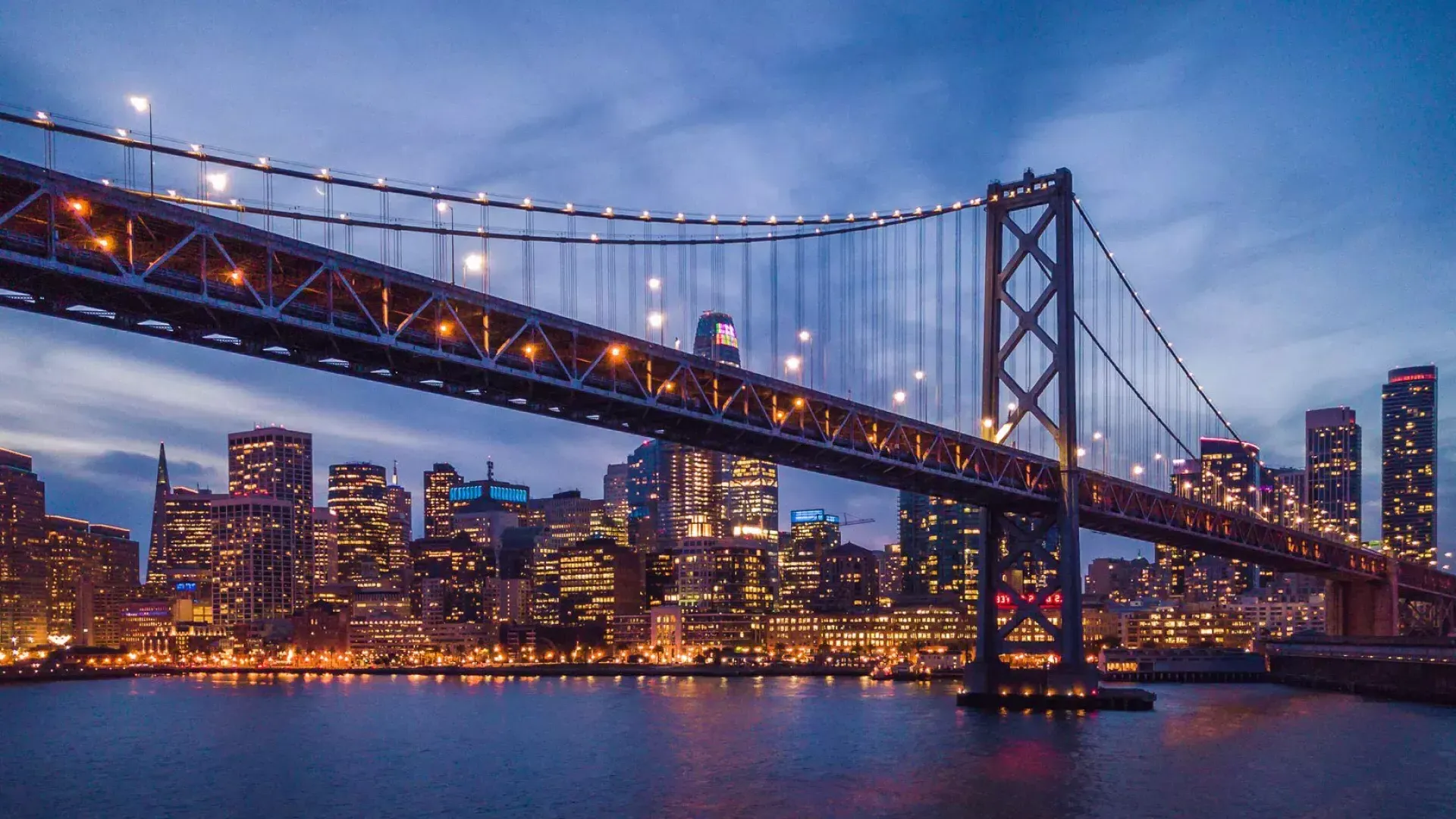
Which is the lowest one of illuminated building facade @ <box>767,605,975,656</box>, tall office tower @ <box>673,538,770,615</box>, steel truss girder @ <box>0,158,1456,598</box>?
illuminated building facade @ <box>767,605,975,656</box>

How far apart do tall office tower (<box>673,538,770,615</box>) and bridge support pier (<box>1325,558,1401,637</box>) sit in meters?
81.7

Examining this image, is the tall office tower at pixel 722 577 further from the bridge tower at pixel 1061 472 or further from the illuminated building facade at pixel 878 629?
the bridge tower at pixel 1061 472

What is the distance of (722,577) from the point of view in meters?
183

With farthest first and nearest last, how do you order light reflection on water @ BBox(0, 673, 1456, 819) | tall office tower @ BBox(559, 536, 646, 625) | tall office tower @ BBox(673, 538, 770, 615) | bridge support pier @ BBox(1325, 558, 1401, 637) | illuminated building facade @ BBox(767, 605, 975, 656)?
tall office tower @ BBox(559, 536, 646, 625) → tall office tower @ BBox(673, 538, 770, 615) → illuminated building facade @ BBox(767, 605, 975, 656) → bridge support pier @ BBox(1325, 558, 1401, 637) → light reflection on water @ BBox(0, 673, 1456, 819)

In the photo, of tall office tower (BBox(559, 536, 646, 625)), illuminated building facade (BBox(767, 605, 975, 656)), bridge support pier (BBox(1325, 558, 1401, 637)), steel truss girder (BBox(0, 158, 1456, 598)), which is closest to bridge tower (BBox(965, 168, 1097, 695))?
steel truss girder (BBox(0, 158, 1456, 598))

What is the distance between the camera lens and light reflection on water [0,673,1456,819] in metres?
35.9

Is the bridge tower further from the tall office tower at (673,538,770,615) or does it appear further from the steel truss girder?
the tall office tower at (673,538,770,615)

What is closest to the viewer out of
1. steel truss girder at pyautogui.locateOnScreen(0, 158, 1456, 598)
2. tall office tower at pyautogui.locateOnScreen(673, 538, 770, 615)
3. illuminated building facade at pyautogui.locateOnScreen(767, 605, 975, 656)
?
steel truss girder at pyautogui.locateOnScreen(0, 158, 1456, 598)

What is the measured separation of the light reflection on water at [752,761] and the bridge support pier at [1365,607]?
31.3 meters

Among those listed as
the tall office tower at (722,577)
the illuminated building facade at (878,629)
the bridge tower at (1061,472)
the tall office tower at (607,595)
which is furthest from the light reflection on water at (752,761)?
the tall office tower at (607,595)

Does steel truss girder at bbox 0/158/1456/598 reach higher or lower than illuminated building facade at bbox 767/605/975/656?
higher

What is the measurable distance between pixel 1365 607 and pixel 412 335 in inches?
3888

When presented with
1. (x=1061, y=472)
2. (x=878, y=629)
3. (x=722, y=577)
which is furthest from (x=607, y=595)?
(x=1061, y=472)

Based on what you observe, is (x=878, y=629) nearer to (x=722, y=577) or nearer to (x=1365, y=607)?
(x=722, y=577)
